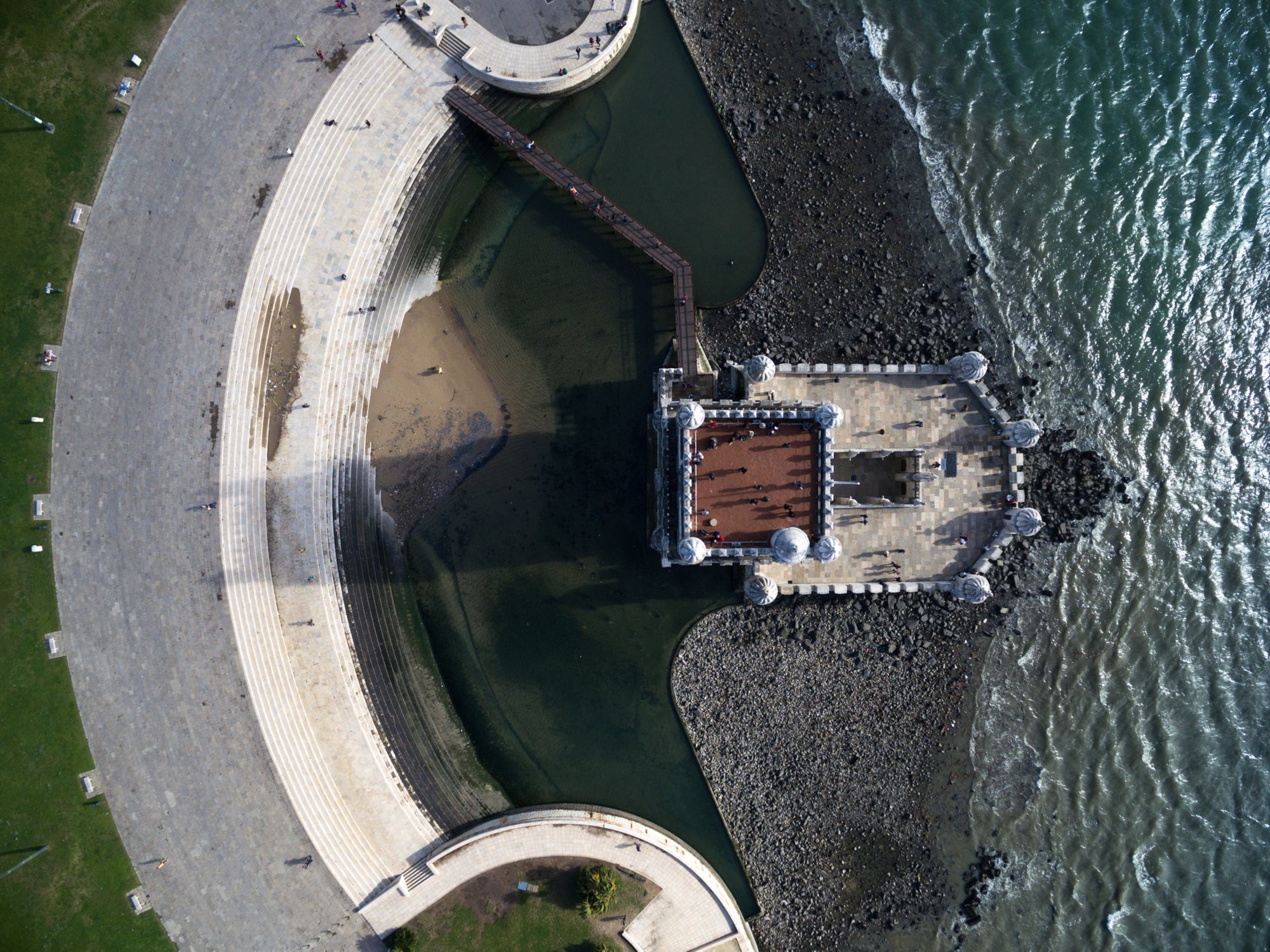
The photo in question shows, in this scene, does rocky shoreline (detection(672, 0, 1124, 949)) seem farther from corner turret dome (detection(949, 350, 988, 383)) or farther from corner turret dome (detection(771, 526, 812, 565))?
corner turret dome (detection(771, 526, 812, 565))

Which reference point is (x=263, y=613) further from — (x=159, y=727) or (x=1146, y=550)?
(x=1146, y=550)

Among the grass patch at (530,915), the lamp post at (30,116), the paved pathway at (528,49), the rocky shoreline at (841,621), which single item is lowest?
the grass patch at (530,915)

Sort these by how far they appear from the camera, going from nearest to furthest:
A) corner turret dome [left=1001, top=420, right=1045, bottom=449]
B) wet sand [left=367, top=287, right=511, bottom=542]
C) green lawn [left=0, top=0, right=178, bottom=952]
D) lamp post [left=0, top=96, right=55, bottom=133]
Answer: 1. corner turret dome [left=1001, top=420, right=1045, bottom=449]
2. green lawn [left=0, top=0, right=178, bottom=952]
3. lamp post [left=0, top=96, right=55, bottom=133]
4. wet sand [left=367, top=287, right=511, bottom=542]

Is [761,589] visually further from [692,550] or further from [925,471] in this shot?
[925,471]

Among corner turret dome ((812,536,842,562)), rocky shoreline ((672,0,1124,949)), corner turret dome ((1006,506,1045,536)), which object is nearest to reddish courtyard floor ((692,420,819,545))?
corner turret dome ((812,536,842,562))

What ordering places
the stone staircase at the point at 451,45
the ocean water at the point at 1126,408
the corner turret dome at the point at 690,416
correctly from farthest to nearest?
the ocean water at the point at 1126,408 < the stone staircase at the point at 451,45 < the corner turret dome at the point at 690,416

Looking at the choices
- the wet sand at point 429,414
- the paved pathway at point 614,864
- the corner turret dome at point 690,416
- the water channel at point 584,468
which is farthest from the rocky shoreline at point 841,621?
the wet sand at point 429,414

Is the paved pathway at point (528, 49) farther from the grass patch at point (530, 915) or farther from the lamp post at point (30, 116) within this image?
the grass patch at point (530, 915)
